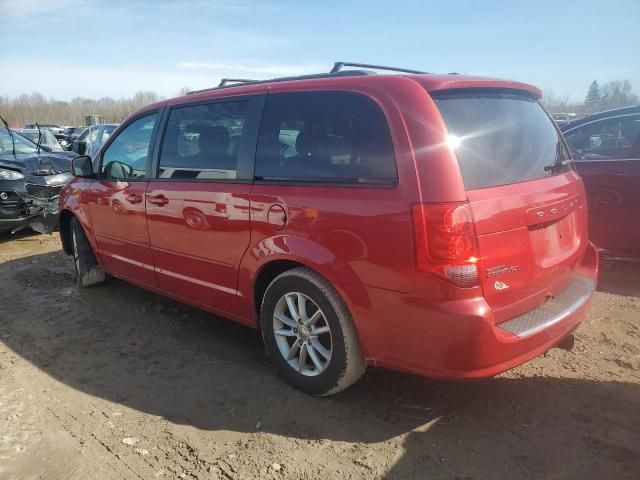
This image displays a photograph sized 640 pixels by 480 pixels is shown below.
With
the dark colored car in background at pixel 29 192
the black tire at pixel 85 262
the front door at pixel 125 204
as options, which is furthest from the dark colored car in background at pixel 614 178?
the dark colored car in background at pixel 29 192

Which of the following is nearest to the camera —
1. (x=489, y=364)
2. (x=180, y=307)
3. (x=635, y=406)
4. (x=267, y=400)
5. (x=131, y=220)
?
(x=489, y=364)

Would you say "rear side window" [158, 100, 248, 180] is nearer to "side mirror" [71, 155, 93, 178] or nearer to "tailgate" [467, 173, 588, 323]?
"side mirror" [71, 155, 93, 178]

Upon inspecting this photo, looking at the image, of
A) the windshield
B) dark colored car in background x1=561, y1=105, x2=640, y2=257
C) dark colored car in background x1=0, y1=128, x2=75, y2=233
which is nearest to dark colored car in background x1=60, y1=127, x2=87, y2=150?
the windshield

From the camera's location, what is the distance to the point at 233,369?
3.49 meters

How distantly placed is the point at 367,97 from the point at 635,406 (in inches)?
90.3

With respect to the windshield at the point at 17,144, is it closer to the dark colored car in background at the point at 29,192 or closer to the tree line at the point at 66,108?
the dark colored car in background at the point at 29,192

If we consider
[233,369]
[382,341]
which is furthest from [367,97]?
[233,369]

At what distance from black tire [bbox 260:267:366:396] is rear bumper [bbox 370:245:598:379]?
206 millimetres

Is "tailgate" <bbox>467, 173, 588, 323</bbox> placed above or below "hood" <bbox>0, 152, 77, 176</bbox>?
below

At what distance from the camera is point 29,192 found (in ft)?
24.5

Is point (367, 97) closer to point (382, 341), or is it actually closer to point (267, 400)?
point (382, 341)

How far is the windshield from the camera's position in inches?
337

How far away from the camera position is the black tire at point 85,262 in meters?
5.16

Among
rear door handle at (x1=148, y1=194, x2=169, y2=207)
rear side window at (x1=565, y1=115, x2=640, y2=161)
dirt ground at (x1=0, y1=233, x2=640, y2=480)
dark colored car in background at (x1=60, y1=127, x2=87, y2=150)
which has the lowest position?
dirt ground at (x1=0, y1=233, x2=640, y2=480)
